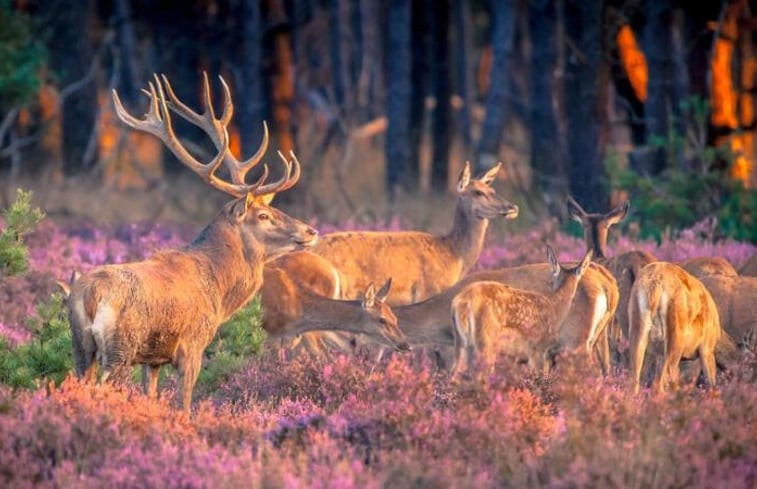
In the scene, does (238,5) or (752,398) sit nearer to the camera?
(752,398)

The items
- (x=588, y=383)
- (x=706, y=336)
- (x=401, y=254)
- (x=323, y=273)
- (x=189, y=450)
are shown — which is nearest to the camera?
(x=189, y=450)

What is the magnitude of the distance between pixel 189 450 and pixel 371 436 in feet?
3.24

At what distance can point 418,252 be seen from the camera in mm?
15633

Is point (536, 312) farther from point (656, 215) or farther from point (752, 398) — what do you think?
point (656, 215)

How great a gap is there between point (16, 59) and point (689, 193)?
12285mm

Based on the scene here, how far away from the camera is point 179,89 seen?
39844mm

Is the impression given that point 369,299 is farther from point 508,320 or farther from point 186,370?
point 186,370

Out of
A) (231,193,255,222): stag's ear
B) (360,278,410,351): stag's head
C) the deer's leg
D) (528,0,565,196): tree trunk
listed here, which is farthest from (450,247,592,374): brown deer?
(528,0,565,196): tree trunk

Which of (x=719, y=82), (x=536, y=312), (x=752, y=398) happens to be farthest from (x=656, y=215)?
(x=752, y=398)

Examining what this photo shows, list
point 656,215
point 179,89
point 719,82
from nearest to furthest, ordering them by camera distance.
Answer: point 656,215 → point 719,82 → point 179,89

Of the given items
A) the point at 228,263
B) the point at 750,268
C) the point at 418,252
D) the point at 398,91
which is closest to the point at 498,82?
the point at 398,91

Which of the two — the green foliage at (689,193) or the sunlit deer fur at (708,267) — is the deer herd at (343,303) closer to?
the sunlit deer fur at (708,267)

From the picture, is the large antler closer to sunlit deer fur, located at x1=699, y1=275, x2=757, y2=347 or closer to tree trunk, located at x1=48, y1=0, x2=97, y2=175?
sunlit deer fur, located at x1=699, y1=275, x2=757, y2=347

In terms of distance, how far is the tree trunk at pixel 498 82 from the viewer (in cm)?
2420
